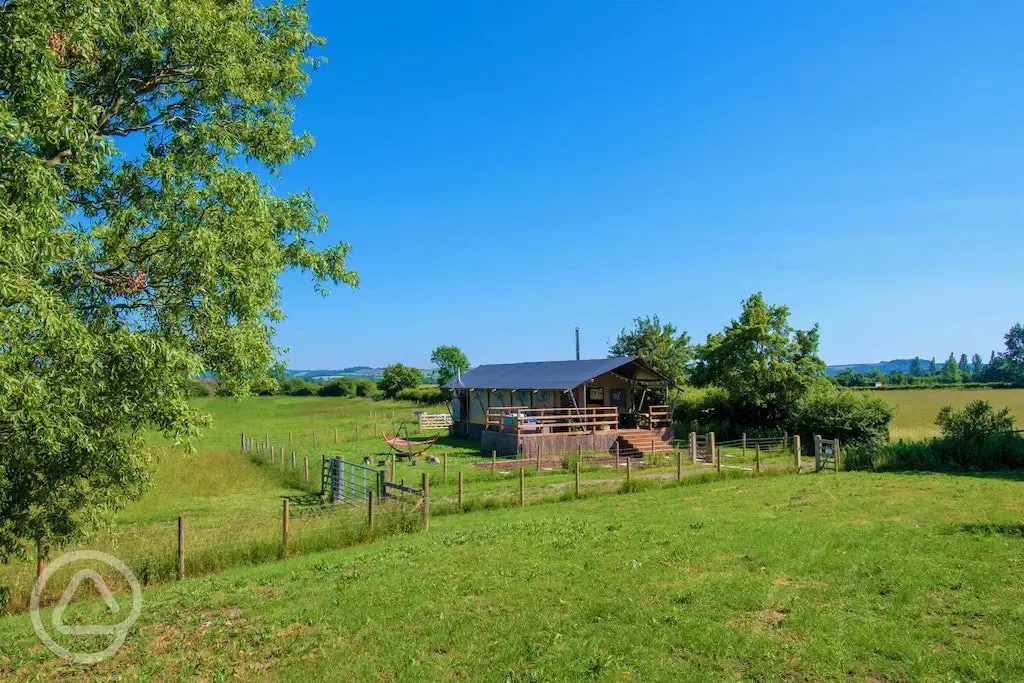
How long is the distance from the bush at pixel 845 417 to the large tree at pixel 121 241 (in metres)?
29.9

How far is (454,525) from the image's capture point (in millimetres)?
15688

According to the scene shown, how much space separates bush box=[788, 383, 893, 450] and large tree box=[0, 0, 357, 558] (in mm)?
29902

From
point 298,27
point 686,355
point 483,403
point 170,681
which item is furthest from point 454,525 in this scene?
point 686,355

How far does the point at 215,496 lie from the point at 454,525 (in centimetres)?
1144

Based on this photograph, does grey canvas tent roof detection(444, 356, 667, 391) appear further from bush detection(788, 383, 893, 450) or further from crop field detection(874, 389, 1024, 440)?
crop field detection(874, 389, 1024, 440)

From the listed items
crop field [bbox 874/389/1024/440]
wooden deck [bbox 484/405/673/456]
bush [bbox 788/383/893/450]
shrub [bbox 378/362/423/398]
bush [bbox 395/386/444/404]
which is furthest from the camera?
shrub [bbox 378/362/423/398]

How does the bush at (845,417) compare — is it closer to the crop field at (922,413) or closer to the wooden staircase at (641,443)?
the crop field at (922,413)

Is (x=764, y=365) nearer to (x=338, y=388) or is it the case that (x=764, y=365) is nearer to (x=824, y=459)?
(x=824, y=459)

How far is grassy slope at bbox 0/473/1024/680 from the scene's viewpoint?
708cm

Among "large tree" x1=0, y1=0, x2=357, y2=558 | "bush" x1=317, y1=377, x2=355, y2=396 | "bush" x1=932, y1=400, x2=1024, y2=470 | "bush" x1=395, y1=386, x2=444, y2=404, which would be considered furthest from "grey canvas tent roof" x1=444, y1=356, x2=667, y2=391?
"bush" x1=317, y1=377, x2=355, y2=396

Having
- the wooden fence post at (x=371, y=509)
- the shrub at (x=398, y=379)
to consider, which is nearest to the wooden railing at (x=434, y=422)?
the wooden fence post at (x=371, y=509)

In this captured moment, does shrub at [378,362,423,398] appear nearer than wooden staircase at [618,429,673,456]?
No

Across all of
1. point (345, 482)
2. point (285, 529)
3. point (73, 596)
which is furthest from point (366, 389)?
point (73, 596)

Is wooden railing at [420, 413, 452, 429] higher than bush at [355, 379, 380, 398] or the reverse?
the reverse
